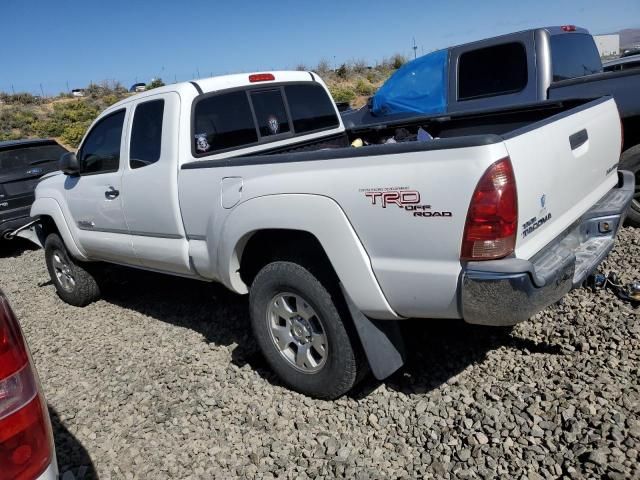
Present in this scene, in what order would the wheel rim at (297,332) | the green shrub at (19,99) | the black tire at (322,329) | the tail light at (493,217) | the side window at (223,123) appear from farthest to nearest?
the green shrub at (19,99), the side window at (223,123), the wheel rim at (297,332), the black tire at (322,329), the tail light at (493,217)

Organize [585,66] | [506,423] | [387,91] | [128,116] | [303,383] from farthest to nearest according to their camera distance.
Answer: [387,91]
[585,66]
[128,116]
[303,383]
[506,423]

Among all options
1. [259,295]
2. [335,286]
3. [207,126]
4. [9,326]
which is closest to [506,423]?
[335,286]

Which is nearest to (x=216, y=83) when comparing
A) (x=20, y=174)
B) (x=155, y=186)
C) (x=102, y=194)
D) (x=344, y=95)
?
(x=155, y=186)

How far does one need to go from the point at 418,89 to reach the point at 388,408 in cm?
479

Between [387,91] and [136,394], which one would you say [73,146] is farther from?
[136,394]

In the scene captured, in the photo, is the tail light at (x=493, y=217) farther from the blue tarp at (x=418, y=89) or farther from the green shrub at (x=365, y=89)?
the green shrub at (x=365, y=89)

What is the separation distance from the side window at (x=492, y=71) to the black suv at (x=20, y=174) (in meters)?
6.42

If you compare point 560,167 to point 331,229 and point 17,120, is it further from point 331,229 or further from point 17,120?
point 17,120

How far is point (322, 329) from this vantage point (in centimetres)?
303

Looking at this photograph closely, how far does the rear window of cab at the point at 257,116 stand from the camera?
3.85 meters

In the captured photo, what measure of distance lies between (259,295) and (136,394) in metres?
1.17

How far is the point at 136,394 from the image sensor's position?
3.64m

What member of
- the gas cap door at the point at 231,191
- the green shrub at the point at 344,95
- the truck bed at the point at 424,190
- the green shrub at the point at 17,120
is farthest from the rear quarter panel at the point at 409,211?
the green shrub at the point at 17,120

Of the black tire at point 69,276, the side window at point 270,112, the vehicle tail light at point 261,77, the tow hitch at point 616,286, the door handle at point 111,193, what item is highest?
the vehicle tail light at point 261,77
